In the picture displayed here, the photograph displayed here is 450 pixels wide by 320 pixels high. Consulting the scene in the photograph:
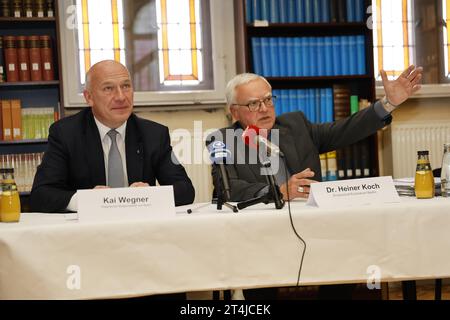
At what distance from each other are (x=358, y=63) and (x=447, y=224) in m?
2.60

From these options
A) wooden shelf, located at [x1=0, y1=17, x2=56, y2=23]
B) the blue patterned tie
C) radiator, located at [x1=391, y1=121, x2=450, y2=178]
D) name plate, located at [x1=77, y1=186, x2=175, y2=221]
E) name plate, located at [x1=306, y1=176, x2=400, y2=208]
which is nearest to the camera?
name plate, located at [x1=77, y1=186, x2=175, y2=221]

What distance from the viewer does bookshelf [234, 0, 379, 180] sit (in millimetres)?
4480

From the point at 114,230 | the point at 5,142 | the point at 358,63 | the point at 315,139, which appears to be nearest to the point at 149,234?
the point at 114,230

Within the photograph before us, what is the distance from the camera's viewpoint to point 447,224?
215 cm

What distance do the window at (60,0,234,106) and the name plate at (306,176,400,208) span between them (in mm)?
2537

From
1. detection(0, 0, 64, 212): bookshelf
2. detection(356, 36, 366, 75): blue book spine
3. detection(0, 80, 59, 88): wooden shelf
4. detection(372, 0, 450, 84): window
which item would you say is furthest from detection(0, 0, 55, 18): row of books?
detection(372, 0, 450, 84): window

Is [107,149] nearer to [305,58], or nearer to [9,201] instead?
[9,201]

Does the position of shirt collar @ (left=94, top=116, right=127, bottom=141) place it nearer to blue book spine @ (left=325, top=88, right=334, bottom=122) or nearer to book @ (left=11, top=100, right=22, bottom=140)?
book @ (left=11, top=100, right=22, bottom=140)

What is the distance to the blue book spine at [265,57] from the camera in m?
4.47

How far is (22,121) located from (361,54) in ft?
7.69

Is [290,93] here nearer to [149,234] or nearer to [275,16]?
[275,16]

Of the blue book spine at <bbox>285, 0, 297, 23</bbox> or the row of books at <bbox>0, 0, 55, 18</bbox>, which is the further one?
the blue book spine at <bbox>285, 0, 297, 23</bbox>

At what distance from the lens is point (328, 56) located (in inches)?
180

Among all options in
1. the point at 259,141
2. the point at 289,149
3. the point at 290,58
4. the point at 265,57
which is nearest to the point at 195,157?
the point at 265,57
